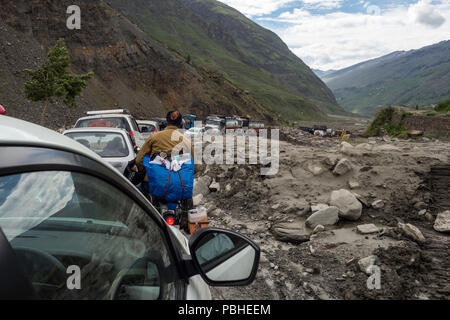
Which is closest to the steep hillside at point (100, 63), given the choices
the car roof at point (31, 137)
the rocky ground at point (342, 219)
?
the rocky ground at point (342, 219)

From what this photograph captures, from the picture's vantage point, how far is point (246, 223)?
21.3 ft

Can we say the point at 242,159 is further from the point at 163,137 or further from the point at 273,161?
the point at 163,137

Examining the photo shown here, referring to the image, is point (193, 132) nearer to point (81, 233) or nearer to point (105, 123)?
point (105, 123)

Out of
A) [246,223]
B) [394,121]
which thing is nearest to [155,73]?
[394,121]


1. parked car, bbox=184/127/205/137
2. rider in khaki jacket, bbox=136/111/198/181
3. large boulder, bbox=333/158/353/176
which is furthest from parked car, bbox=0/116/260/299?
parked car, bbox=184/127/205/137

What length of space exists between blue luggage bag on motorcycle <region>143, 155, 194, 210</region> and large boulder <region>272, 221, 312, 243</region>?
8.87 feet

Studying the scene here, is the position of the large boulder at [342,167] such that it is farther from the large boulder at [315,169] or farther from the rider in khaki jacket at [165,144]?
the rider in khaki jacket at [165,144]

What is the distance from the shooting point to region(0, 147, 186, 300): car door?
937mm

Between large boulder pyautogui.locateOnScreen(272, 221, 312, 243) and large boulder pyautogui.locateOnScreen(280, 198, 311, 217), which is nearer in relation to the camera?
large boulder pyautogui.locateOnScreen(272, 221, 312, 243)

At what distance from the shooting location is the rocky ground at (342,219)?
4066mm

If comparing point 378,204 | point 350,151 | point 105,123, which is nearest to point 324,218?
point 378,204

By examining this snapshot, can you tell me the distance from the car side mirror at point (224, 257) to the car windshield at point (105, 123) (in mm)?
8352

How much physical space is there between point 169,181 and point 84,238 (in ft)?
7.14

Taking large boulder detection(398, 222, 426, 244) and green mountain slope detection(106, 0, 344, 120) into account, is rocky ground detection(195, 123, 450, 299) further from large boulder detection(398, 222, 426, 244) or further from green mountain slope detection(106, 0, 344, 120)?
green mountain slope detection(106, 0, 344, 120)
